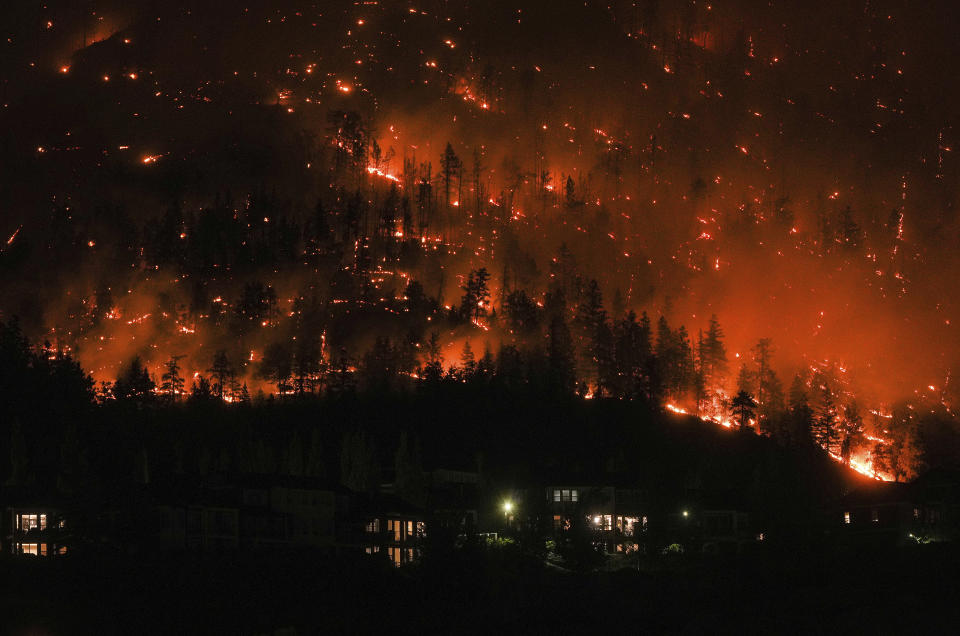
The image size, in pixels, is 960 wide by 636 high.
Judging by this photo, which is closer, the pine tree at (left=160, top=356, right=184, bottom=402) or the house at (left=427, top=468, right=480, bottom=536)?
the house at (left=427, top=468, right=480, bottom=536)

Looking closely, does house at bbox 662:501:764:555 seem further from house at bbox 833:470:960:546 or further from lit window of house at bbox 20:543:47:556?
lit window of house at bbox 20:543:47:556

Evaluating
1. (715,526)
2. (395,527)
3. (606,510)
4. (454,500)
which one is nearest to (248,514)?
(395,527)

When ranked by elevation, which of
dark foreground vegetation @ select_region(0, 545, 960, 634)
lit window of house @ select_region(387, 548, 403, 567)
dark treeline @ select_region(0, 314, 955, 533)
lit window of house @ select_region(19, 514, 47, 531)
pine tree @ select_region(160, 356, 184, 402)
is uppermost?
pine tree @ select_region(160, 356, 184, 402)

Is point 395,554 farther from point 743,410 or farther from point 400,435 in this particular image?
point 743,410

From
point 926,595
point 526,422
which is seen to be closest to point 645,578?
point 926,595

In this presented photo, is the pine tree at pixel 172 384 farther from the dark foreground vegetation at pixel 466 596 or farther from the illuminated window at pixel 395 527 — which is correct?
the dark foreground vegetation at pixel 466 596

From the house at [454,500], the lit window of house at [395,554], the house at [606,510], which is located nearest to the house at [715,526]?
the house at [606,510]

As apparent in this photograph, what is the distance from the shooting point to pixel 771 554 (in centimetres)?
8575

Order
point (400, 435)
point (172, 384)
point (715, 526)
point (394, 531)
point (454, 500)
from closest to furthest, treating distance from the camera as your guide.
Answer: point (394, 531) → point (454, 500) → point (715, 526) → point (400, 435) → point (172, 384)

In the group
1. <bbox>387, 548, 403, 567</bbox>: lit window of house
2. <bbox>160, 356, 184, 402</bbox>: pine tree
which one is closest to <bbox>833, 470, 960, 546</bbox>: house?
<bbox>387, 548, 403, 567</bbox>: lit window of house

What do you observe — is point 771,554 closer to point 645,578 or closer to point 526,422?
point 645,578

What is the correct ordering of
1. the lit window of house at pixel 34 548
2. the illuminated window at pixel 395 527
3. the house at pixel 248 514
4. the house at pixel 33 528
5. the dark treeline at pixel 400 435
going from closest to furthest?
the house at pixel 33 528
the house at pixel 248 514
the lit window of house at pixel 34 548
the illuminated window at pixel 395 527
the dark treeline at pixel 400 435

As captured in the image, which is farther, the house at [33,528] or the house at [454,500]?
the house at [454,500]

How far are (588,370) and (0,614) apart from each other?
4712 inches
